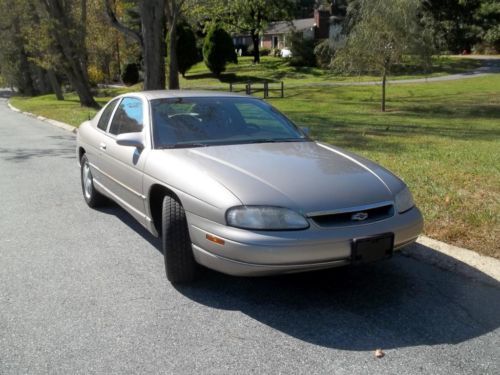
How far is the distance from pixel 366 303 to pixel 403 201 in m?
0.80

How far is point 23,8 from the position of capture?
99.5ft

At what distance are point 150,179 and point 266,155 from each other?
37.9 inches

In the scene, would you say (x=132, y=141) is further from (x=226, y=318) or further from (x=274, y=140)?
(x=226, y=318)

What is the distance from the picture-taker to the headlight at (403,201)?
12.8 feet

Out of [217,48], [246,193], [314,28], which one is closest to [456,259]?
[246,193]

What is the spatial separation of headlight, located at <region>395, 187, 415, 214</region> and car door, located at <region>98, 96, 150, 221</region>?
2.07 meters

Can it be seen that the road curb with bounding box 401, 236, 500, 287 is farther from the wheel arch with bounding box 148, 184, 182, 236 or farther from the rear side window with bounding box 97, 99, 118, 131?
the rear side window with bounding box 97, 99, 118, 131

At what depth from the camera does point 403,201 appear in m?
3.98

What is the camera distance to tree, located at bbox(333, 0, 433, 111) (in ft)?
53.1

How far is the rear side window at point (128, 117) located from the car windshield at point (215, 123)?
20 centimetres

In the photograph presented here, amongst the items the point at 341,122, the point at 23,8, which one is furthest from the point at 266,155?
the point at 23,8

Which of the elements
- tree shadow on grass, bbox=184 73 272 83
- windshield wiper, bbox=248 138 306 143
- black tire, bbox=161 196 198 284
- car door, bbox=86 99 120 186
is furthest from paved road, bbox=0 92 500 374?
tree shadow on grass, bbox=184 73 272 83

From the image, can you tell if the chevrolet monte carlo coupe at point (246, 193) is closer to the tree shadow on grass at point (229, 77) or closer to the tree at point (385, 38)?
the tree at point (385, 38)

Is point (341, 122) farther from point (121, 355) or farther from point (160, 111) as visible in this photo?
point (121, 355)
